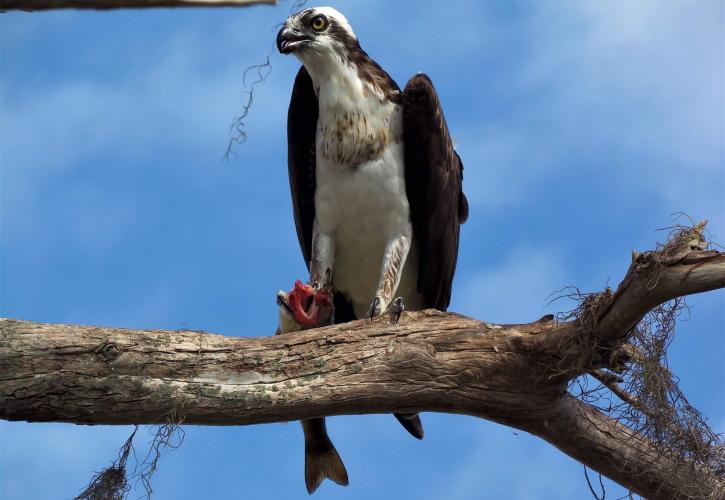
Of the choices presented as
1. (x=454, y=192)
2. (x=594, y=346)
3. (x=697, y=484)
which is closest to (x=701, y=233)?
(x=594, y=346)

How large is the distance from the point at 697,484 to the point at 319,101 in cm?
320

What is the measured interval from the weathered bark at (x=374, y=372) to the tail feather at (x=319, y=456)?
0.72 m

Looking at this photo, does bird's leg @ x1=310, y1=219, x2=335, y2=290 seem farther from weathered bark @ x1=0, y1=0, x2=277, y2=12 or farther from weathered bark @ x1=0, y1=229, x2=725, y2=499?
weathered bark @ x1=0, y1=0, x2=277, y2=12

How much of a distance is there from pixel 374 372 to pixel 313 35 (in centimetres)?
241

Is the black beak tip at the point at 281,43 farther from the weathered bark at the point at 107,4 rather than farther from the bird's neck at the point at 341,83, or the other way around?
the weathered bark at the point at 107,4

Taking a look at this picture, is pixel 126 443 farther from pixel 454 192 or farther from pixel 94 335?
pixel 454 192

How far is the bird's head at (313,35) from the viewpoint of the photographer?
20.2ft

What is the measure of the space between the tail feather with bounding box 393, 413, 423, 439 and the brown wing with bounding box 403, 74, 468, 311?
869mm

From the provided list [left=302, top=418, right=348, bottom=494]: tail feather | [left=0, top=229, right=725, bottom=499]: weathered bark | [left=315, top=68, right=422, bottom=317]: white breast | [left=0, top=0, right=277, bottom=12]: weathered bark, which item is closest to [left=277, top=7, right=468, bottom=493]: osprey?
[left=315, top=68, right=422, bottom=317]: white breast

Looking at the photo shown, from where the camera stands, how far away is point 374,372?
4.87m

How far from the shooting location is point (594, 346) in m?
4.75

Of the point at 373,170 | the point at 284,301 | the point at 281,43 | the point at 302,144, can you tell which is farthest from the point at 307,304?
the point at 281,43

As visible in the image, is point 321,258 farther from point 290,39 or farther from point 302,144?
point 290,39

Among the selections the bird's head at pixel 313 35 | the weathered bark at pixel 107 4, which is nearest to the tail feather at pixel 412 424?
the bird's head at pixel 313 35
